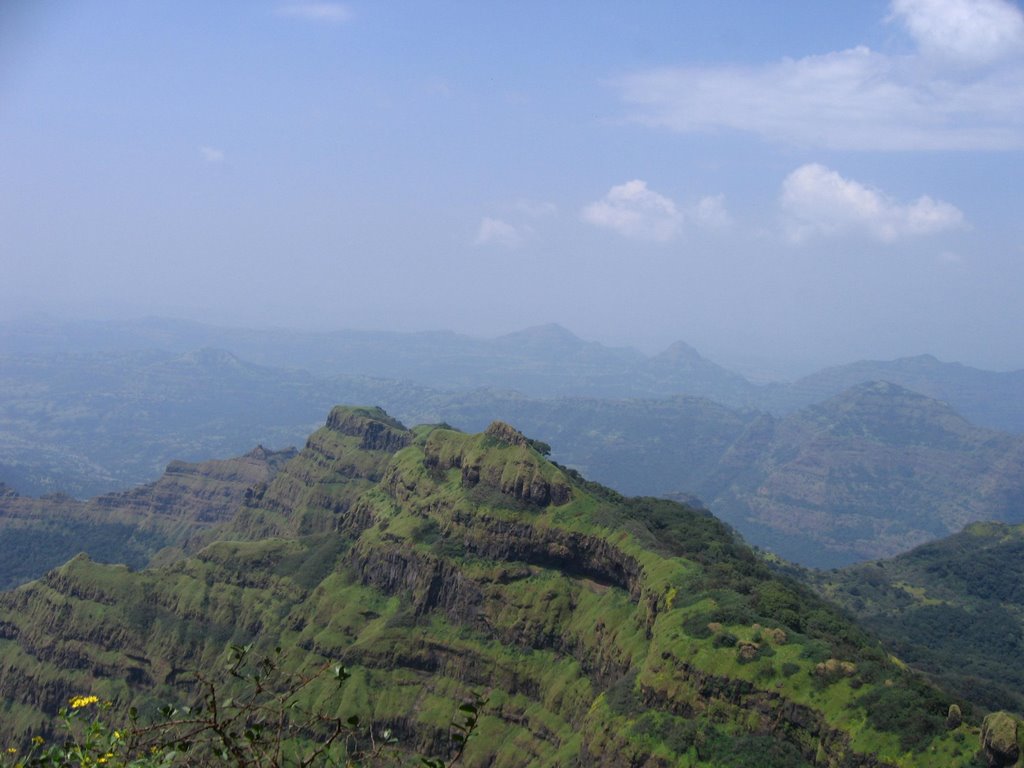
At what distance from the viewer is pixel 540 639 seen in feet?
507

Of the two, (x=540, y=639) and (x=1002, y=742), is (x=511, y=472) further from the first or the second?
(x=1002, y=742)

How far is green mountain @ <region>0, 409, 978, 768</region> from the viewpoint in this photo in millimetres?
107688

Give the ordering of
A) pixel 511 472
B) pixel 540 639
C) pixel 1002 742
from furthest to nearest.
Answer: pixel 511 472
pixel 540 639
pixel 1002 742

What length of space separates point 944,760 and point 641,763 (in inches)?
1330

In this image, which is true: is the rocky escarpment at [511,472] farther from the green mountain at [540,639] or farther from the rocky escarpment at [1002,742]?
the rocky escarpment at [1002,742]

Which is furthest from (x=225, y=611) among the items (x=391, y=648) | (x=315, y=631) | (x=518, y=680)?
(x=518, y=680)

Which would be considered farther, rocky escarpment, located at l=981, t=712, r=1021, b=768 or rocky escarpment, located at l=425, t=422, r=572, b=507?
rocky escarpment, located at l=425, t=422, r=572, b=507

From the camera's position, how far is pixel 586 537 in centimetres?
16025

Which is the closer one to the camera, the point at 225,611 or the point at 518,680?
the point at 518,680

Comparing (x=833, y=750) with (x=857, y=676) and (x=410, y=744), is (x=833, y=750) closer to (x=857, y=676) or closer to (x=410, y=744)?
(x=857, y=676)

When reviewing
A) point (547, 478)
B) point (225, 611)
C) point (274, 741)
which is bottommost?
point (225, 611)

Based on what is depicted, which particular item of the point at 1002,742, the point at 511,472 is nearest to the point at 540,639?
the point at 511,472

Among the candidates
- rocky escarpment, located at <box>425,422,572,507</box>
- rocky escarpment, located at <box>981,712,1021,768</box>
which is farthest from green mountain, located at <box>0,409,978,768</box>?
rocky escarpment, located at <box>981,712,1021,768</box>

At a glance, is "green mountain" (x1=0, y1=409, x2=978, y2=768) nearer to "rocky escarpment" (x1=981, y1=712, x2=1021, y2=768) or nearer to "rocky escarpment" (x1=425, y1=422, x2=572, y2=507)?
"rocky escarpment" (x1=425, y1=422, x2=572, y2=507)
